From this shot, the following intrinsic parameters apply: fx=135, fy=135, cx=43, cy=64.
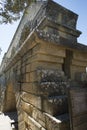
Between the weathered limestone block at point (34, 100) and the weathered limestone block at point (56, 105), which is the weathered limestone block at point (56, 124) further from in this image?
the weathered limestone block at point (34, 100)

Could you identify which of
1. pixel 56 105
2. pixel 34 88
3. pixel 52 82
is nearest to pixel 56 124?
pixel 56 105

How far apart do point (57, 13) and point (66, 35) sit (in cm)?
53

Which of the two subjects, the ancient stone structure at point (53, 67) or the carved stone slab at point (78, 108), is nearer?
the carved stone slab at point (78, 108)

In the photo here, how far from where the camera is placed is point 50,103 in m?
2.02

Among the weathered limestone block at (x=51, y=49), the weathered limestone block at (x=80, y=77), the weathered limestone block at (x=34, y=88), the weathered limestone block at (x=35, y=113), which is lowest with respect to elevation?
the weathered limestone block at (x=35, y=113)

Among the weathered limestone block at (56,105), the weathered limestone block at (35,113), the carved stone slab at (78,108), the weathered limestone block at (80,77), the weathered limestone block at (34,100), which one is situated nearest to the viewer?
the carved stone slab at (78,108)

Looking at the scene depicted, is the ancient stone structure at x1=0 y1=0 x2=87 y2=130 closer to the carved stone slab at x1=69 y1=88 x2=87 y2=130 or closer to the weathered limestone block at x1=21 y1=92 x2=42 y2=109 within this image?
the weathered limestone block at x1=21 y1=92 x2=42 y2=109

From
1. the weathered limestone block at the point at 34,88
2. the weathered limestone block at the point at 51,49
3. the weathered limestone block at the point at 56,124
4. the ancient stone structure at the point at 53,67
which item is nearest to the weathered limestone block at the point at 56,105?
the ancient stone structure at the point at 53,67

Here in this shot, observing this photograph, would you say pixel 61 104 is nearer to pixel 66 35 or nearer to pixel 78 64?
pixel 78 64

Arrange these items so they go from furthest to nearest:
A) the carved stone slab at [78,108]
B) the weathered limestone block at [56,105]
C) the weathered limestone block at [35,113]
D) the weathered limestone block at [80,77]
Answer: the weathered limestone block at [80,77]
the weathered limestone block at [35,113]
the weathered limestone block at [56,105]
the carved stone slab at [78,108]

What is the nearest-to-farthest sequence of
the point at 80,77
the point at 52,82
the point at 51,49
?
the point at 52,82 < the point at 51,49 < the point at 80,77

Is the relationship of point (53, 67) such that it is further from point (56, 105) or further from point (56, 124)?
point (56, 124)

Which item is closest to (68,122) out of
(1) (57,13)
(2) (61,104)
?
(2) (61,104)

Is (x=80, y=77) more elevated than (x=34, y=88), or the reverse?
(x=80, y=77)
